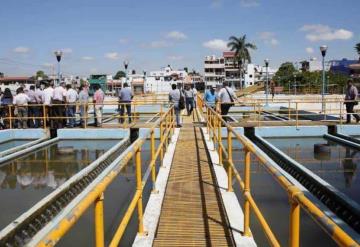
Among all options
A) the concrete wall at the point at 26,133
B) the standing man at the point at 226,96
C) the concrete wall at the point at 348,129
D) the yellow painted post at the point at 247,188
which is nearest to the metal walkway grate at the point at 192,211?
the yellow painted post at the point at 247,188

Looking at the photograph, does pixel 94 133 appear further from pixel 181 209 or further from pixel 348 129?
pixel 181 209

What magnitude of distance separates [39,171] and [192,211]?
19.4ft

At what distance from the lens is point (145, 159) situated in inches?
441

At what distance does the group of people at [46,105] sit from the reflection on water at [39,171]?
3.92 feet

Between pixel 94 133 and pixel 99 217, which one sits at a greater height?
pixel 99 217

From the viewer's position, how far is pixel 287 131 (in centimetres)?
1459

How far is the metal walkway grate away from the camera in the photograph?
4.38 metres

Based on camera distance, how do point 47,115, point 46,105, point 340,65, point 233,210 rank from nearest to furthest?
1. point 233,210
2. point 46,105
3. point 47,115
4. point 340,65

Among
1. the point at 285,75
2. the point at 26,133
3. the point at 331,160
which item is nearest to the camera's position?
the point at 331,160

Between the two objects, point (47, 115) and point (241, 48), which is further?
point (241, 48)

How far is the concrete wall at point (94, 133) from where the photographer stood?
14.5 metres

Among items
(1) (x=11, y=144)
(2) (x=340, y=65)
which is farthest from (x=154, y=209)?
(2) (x=340, y=65)

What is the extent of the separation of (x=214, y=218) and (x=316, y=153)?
24.8 feet

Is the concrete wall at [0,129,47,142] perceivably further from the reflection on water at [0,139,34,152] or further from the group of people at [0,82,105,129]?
the group of people at [0,82,105,129]
